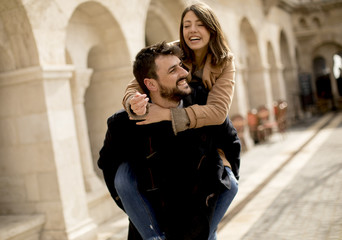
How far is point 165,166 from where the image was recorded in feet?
6.44

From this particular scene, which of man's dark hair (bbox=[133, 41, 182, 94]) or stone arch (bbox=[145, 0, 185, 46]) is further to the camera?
stone arch (bbox=[145, 0, 185, 46])

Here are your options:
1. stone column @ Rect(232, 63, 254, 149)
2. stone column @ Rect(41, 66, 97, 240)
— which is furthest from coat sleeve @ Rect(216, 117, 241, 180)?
stone column @ Rect(232, 63, 254, 149)

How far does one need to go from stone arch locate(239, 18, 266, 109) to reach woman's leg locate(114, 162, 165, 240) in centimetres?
1093

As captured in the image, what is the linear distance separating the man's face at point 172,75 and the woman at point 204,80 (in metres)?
0.09

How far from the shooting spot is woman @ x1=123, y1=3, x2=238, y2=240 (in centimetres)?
192

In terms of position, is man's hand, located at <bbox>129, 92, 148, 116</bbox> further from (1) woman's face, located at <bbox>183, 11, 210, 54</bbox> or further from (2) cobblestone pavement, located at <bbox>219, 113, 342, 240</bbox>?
(2) cobblestone pavement, located at <bbox>219, 113, 342, 240</bbox>

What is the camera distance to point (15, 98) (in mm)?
4574

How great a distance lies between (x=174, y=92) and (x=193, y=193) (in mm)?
473

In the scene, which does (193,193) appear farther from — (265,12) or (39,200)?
(265,12)

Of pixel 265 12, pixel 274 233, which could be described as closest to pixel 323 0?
pixel 265 12

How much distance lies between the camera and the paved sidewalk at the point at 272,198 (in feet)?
14.8

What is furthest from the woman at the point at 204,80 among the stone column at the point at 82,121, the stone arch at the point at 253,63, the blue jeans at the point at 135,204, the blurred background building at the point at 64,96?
the stone arch at the point at 253,63

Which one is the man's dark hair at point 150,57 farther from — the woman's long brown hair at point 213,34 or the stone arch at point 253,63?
the stone arch at point 253,63

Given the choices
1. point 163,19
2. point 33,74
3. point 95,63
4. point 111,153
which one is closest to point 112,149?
point 111,153
